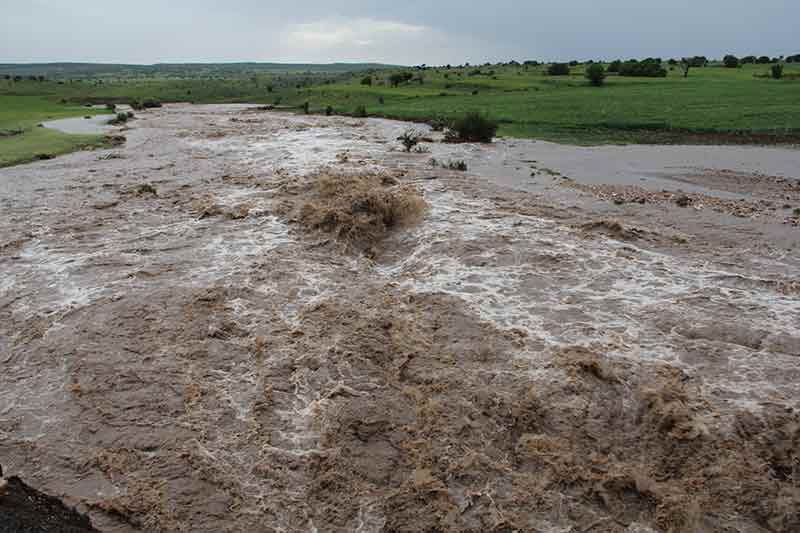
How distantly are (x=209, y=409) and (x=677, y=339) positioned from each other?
253 inches

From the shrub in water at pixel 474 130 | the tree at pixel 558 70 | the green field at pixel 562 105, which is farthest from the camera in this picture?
the tree at pixel 558 70

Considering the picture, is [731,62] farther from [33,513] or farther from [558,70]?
[33,513]

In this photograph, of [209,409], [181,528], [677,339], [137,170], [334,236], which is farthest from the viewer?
[137,170]

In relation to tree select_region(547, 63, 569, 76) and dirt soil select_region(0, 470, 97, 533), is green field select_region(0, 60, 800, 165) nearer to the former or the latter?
tree select_region(547, 63, 569, 76)

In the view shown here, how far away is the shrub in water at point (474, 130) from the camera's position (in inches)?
1094

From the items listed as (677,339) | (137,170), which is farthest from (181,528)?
(137,170)

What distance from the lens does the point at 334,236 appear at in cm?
1333

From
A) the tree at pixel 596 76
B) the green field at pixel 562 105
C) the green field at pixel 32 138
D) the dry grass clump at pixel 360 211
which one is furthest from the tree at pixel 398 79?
the dry grass clump at pixel 360 211

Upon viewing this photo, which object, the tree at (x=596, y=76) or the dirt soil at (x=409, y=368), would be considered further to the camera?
the tree at (x=596, y=76)

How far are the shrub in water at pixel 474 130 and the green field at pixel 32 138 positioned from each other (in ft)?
55.2

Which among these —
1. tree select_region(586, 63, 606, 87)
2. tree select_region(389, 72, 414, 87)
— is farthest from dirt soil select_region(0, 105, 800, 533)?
tree select_region(389, 72, 414, 87)

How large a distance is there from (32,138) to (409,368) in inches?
1105

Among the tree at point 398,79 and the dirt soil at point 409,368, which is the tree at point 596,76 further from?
the dirt soil at point 409,368

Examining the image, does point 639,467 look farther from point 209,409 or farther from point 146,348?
point 146,348
